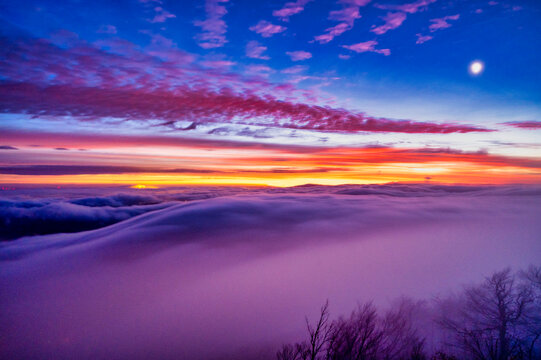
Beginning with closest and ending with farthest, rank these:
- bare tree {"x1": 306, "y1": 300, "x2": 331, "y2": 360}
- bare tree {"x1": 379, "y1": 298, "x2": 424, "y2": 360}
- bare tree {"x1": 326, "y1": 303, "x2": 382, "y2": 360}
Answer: bare tree {"x1": 306, "y1": 300, "x2": 331, "y2": 360}, bare tree {"x1": 326, "y1": 303, "x2": 382, "y2": 360}, bare tree {"x1": 379, "y1": 298, "x2": 424, "y2": 360}

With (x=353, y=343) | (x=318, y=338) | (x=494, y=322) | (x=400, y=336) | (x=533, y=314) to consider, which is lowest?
(x=400, y=336)

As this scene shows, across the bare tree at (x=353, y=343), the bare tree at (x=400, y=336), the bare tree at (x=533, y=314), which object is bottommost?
the bare tree at (x=400, y=336)

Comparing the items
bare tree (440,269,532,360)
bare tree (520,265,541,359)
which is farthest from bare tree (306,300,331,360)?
bare tree (520,265,541,359)

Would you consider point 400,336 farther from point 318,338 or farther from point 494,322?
point 318,338

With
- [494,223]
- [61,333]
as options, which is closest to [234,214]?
[61,333]

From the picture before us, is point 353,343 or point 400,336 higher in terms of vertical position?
point 353,343

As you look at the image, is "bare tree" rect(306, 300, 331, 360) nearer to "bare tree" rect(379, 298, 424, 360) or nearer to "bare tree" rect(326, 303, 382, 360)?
"bare tree" rect(326, 303, 382, 360)

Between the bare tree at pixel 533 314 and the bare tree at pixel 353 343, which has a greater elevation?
the bare tree at pixel 533 314

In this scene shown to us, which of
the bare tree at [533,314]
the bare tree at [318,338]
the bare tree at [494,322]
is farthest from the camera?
the bare tree at [533,314]

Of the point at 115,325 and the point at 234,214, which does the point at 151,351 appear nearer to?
the point at 115,325

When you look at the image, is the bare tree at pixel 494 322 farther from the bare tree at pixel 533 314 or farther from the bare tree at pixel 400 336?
the bare tree at pixel 400 336

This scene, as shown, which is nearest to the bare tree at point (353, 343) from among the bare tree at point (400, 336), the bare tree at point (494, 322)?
the bare tree at point (400, 336)

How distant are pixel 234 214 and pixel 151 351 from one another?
204ft

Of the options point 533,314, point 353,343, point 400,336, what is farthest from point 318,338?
point 533,314
